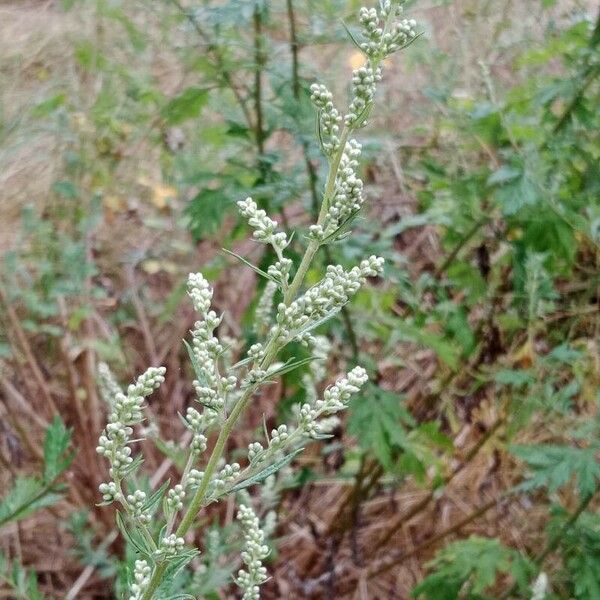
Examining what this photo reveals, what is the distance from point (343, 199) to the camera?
0.88 meters

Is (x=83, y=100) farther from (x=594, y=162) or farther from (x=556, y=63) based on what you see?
(x=556, y=63)

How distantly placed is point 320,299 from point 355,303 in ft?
4.94

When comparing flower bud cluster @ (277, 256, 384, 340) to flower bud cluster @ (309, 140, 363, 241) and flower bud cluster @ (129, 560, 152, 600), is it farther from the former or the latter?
flower bud cluster @ (129, 560, 152, 600)

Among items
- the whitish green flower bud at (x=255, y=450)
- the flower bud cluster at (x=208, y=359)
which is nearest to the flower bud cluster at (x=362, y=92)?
the flower bud cluster at (x=208, y=359)

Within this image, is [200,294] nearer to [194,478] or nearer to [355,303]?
[194,478]

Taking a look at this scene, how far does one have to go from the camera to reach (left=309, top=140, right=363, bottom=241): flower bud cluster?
0.88 meters

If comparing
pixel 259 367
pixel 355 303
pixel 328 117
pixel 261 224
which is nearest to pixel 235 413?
pixel 259 367

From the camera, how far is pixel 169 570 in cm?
91

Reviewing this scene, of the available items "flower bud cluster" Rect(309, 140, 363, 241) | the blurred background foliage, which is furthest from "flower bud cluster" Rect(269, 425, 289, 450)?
the blurred background foliage

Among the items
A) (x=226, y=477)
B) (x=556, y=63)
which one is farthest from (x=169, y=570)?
(x=556, y=63)

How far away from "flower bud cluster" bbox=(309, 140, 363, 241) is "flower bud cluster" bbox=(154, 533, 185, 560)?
1.09ft

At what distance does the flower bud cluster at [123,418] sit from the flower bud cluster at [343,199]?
22 cm

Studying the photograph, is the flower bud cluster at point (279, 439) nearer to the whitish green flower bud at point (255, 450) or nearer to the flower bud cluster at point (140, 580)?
the whitish green flower bud at point (255, 450)

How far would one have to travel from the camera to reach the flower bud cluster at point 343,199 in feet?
2.88
